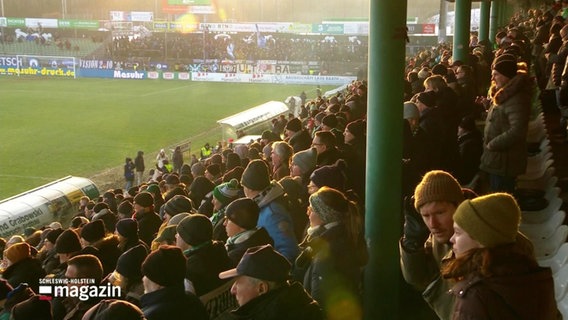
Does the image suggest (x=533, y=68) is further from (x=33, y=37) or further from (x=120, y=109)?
(x=33, y=37)

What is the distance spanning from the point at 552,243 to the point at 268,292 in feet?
11.1

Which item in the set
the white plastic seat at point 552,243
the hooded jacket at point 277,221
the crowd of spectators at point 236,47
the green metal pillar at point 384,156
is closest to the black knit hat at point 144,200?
the hooded jacket at point 277,221

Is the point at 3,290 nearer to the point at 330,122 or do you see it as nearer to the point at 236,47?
the point at 330,122

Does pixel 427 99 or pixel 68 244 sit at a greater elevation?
pixel 427 99

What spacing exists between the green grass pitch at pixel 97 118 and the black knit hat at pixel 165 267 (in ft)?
64.1

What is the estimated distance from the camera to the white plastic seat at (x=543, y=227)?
20.6 feet

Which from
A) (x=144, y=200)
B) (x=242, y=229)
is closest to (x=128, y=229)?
(x=144, y=200)

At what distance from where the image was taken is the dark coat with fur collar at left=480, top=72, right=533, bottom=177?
239 inches

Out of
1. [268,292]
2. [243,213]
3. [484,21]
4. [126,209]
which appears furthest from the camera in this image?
[484,21]

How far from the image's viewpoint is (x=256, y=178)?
578cm

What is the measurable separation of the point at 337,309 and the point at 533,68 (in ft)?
38.4

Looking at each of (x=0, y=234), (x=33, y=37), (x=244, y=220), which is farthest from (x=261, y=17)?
(x=244, y=220)

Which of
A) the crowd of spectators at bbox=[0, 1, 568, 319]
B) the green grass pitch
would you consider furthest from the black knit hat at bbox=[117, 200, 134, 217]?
the green grass pitch

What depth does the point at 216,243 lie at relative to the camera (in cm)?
488
